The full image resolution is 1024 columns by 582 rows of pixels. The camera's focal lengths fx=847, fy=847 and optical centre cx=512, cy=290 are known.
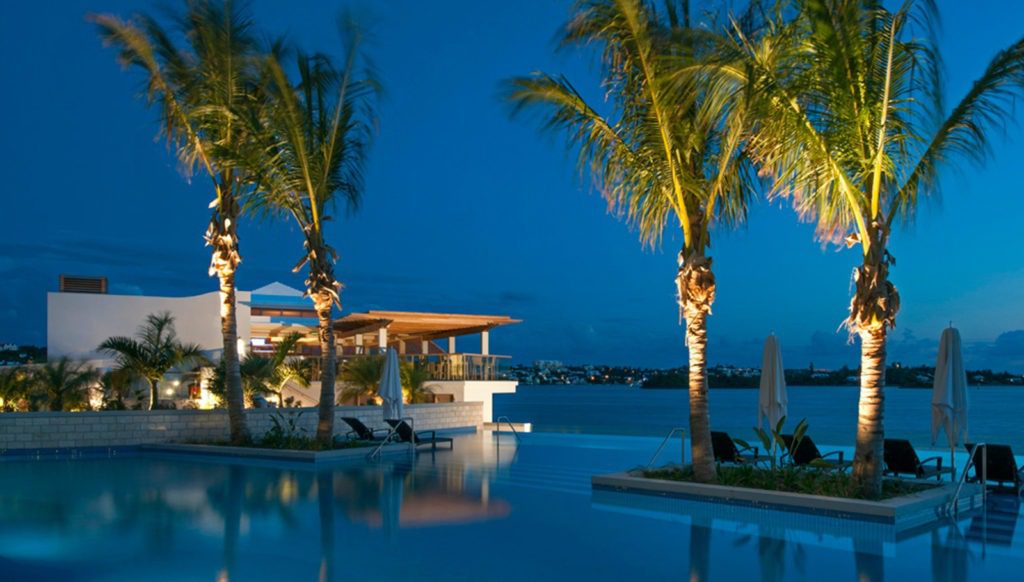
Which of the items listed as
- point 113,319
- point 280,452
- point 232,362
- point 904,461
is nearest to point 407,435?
point 280,452

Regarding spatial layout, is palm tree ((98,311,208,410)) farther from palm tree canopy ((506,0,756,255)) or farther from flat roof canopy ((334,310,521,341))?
palm tree canopy ((506,0,756,255))

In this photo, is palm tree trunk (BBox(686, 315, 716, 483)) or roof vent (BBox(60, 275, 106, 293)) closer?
palm tree trunk (BBox(686, 315, 716, 483))

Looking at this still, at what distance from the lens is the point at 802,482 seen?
9719mm

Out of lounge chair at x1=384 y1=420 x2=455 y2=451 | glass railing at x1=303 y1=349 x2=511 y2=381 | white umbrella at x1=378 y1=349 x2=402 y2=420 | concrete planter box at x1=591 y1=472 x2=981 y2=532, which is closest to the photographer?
concrete planter box at x1=591 y1=472 x2=981 y2=532

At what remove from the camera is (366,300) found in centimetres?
4934

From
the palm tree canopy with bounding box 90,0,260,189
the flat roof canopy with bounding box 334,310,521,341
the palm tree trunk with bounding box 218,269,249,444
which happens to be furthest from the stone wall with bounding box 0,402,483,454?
the flat roof canopy with bounding box 334,310,521,341

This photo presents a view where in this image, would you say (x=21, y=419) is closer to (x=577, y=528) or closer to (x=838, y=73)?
(x=577, y=528)

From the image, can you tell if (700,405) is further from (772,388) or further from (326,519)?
(326,519)

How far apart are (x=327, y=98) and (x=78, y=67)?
53.5ft

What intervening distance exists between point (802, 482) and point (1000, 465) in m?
2.70

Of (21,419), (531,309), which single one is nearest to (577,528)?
(21,419)

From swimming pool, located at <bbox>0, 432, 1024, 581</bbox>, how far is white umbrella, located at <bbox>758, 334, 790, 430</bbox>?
2.18 m

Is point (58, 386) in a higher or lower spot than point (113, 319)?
lower

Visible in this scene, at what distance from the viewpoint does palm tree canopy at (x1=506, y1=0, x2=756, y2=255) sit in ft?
32.1
